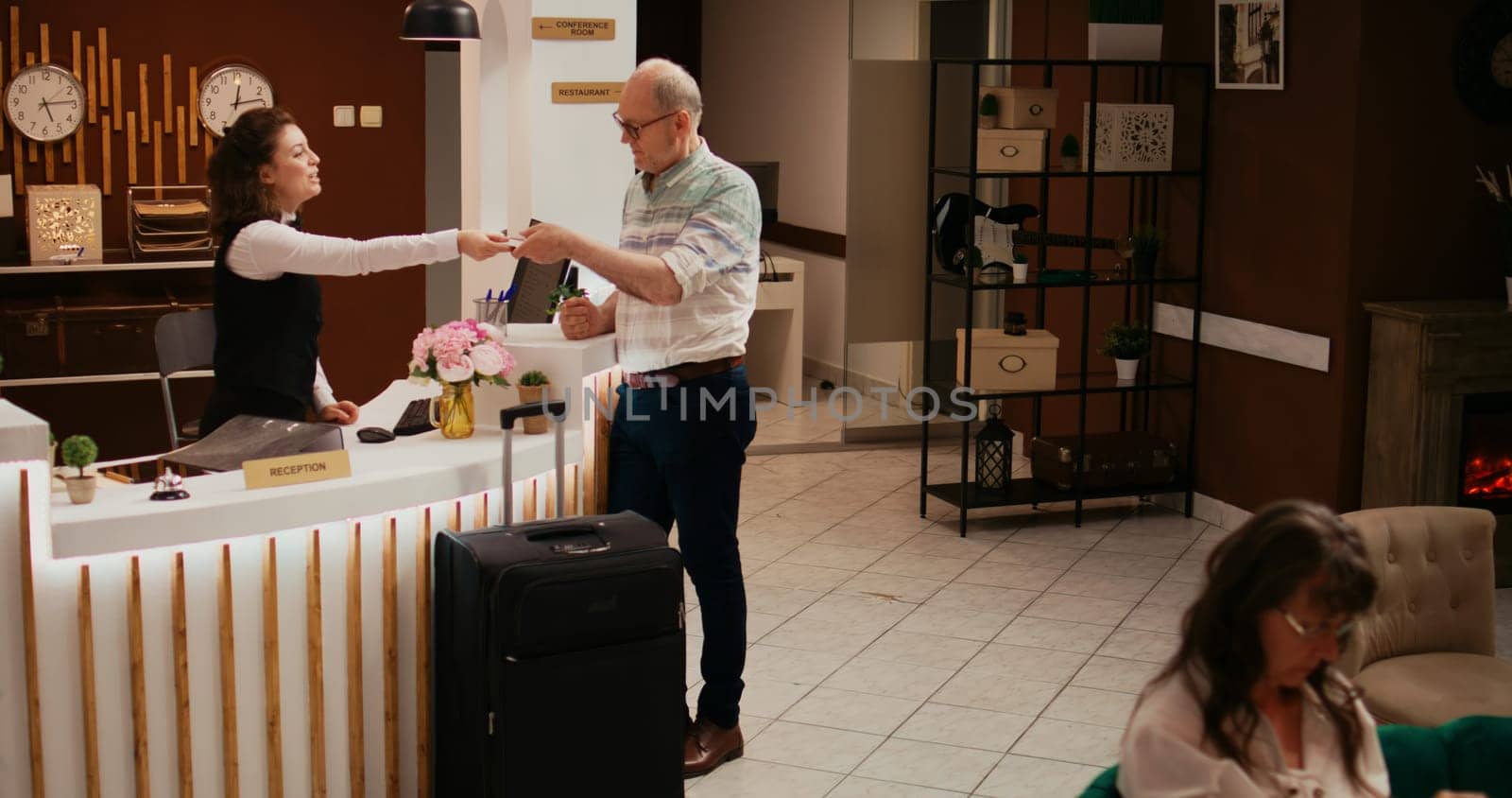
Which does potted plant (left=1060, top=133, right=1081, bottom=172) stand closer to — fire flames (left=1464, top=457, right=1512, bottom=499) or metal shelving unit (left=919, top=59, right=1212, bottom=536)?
metal shelving unit (left=919, top=59, right=1212, bottom=536)

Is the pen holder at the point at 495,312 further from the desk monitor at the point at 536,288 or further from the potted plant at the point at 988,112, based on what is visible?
the potted plant at the point at 988,112

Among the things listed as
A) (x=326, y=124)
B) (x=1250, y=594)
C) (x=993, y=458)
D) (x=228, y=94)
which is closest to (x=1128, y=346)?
(x=993, y=458)

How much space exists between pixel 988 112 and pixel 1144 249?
892 millimetres

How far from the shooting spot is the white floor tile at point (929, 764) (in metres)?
4.27

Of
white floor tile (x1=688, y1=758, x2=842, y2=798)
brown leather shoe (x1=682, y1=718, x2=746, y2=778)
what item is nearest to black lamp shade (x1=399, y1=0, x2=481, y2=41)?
brown leather shoe (x1=682, y1=718, x2=746, y2=778)

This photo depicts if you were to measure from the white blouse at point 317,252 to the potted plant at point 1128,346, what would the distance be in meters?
3.67

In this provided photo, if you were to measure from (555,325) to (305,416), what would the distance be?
75 centimetres

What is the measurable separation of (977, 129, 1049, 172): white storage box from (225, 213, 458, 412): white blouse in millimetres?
3053

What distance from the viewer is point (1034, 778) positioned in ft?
→ 14.1

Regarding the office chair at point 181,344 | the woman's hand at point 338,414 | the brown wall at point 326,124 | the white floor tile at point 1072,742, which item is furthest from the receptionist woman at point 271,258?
the brown wall at point 326,124

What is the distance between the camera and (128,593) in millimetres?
3357

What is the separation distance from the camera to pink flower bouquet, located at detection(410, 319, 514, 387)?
399 cm

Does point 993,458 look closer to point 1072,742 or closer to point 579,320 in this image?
point 1072,742

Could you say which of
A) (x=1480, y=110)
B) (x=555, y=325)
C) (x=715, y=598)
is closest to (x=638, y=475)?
(x=715, y=598)
